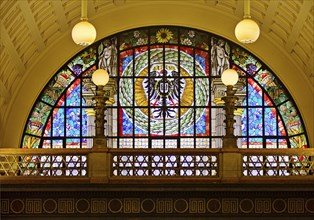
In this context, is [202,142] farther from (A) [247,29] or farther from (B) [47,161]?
(A) [247,29]

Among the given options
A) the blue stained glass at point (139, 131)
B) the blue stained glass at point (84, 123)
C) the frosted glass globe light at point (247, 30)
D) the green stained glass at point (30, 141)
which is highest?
the frosted glass globe light at point (247, 30)

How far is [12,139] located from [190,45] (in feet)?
16.4

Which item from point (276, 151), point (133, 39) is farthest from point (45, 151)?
point (133, 39)

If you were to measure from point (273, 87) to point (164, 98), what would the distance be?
2706 mm

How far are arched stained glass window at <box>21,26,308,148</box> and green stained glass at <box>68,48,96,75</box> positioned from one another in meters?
0.02

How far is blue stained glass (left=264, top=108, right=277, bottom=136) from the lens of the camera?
27156 mm

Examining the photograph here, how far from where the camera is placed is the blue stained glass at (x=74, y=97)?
27.4 metres

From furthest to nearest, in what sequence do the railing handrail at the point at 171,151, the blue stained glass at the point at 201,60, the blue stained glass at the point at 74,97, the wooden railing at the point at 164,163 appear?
the blue stained glass at the point at 201,60 < the blue stained glass at the point at 74,97 < the railing handrail at the point at 171,151 < the wooden railing at the point at 164,163

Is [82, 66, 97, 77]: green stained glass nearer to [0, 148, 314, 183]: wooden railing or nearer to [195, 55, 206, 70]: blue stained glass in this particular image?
[195, 55, 206, 70]: blue stained glass

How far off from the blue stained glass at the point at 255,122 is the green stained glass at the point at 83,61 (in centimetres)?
414

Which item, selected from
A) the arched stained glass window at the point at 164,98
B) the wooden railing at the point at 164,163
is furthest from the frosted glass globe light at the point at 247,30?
the arched stained glass window at the point at 164,98

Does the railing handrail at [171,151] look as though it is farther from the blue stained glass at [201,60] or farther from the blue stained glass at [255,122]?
the blue stained glass at [201,60]

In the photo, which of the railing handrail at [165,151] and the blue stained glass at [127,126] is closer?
the railing handrail at [165,151]

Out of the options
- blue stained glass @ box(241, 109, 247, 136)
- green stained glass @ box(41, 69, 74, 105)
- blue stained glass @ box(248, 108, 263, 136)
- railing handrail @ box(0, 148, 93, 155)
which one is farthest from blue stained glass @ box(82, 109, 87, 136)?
railing handrail @ box(0, 148, 93, 155)
